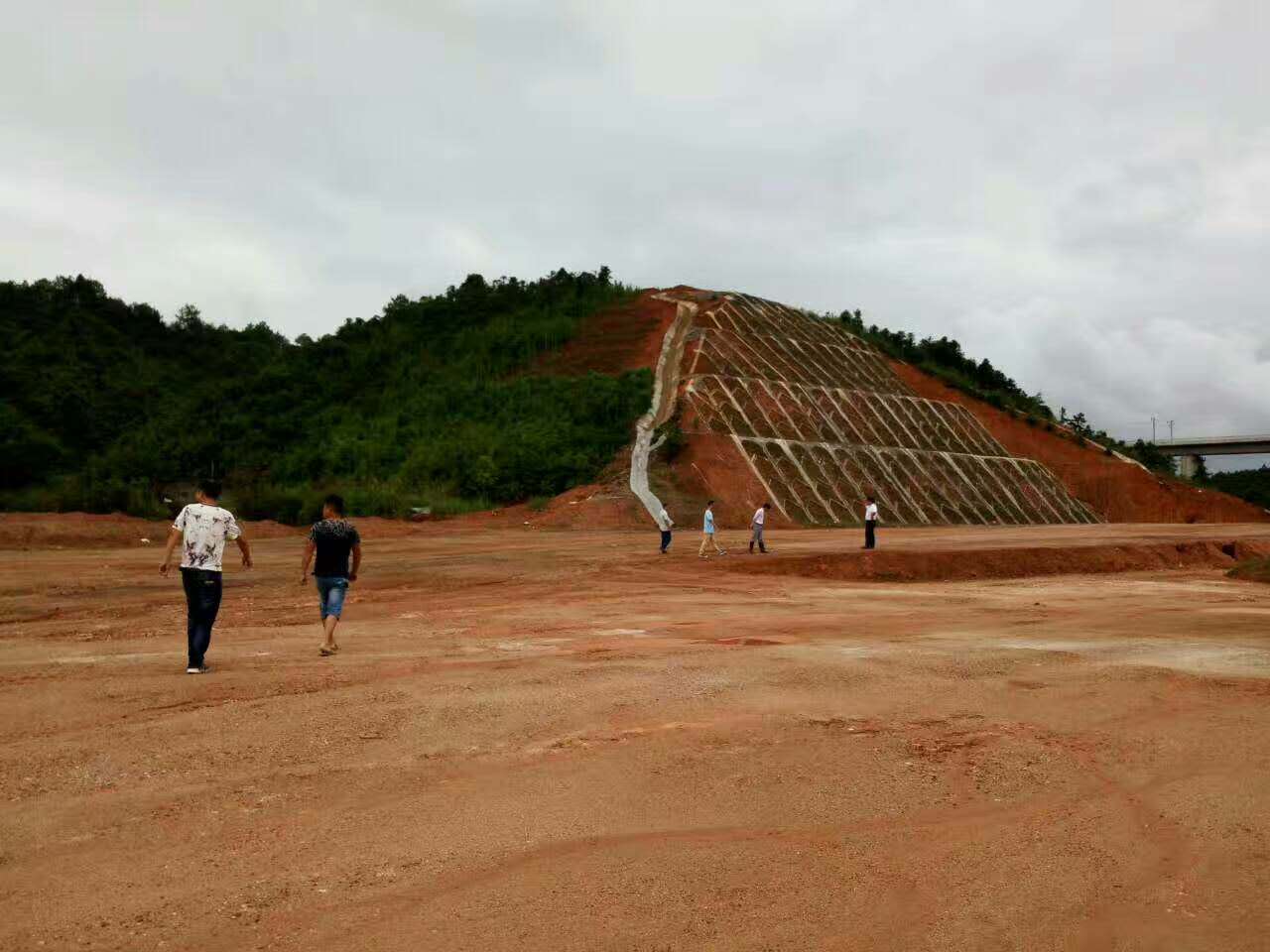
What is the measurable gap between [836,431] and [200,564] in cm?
4338

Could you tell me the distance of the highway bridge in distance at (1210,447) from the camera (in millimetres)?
82750

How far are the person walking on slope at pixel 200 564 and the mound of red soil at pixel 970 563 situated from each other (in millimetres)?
15223

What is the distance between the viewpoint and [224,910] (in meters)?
4.20

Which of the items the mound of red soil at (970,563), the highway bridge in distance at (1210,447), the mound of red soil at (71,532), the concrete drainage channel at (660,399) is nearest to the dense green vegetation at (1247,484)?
the highway bridge in distance at (1210,447)

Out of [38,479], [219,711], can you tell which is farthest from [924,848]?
[38,479]

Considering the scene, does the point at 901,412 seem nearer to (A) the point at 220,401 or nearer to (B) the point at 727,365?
(B) the point at 727,365

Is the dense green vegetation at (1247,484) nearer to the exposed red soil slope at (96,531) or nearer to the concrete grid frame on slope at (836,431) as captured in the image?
the concrete grid frame on slope at (836,431)

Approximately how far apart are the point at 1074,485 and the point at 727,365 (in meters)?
21.9

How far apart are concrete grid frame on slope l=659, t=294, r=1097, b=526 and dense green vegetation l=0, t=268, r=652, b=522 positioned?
490cm

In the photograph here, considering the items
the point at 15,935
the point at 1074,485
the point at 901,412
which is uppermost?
the point at 901,412

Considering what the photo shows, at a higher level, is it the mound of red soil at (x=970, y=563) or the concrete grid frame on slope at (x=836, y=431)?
the concrete grid frame on slope at (x=836, y=431)

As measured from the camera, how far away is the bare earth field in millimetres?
4223

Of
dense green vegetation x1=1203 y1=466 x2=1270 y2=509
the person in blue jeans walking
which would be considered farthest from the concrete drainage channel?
dense green vegetation x1=1203 y1=466 x2=1270 y2=509

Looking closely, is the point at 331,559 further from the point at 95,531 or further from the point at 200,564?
the point at 95,531
